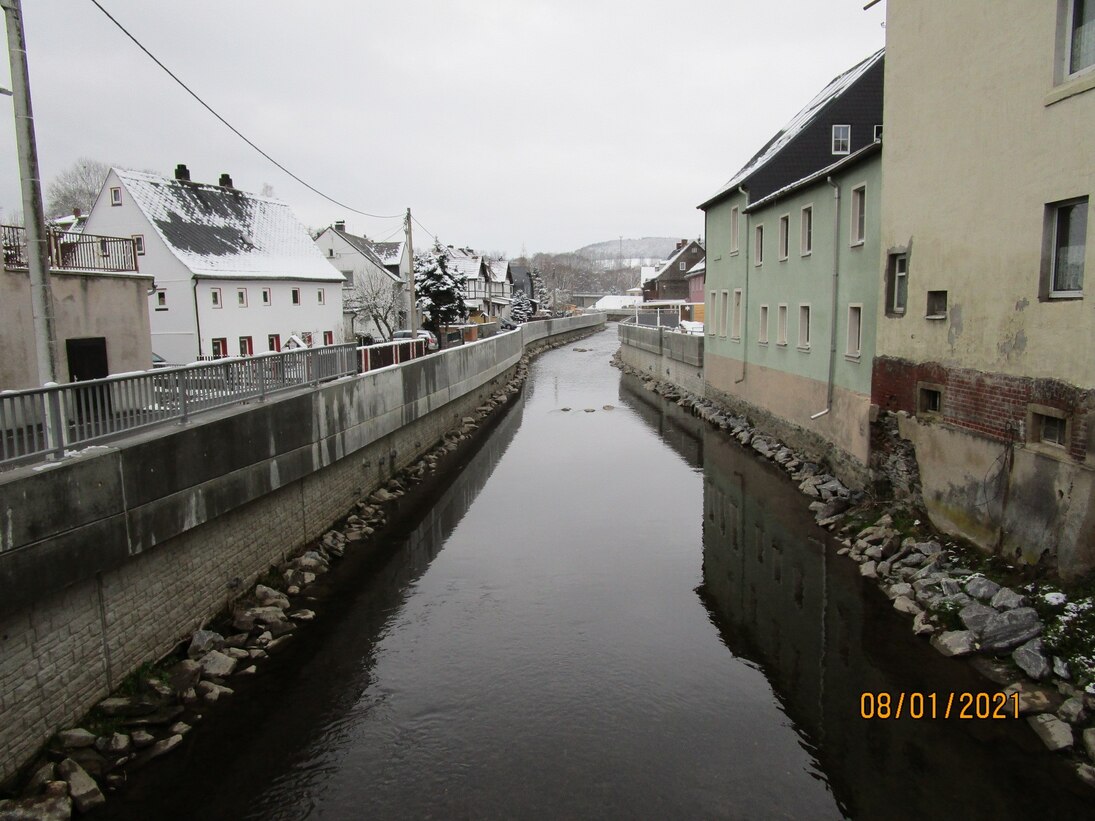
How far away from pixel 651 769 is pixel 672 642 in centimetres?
291

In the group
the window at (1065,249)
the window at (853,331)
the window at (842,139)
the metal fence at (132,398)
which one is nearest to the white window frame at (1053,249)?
the window at (1065,249)

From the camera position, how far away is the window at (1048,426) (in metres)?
8.78

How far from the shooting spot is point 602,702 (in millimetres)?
8352

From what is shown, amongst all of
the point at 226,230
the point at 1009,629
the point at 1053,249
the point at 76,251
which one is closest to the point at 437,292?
the point at 226,230

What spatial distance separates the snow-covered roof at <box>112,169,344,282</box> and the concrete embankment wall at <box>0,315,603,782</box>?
21180mm

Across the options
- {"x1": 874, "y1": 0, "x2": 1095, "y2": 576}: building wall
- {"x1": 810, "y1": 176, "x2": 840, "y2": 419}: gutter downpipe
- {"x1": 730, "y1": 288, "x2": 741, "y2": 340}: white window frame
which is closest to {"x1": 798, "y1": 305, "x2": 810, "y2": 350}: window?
{"x1": 810, "y1": 176, "x2": 840, "y2": 419}: gutter downpipe

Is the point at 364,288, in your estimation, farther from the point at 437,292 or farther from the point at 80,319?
the point at 80,319

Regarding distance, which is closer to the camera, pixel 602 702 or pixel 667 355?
pixel 602 702

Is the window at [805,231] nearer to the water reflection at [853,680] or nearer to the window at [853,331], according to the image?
the window at [853,331]

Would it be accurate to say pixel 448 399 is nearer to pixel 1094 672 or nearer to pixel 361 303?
pixel 1094 672

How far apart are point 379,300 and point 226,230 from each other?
14006 millimetres

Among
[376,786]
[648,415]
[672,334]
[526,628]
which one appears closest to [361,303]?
[672,334]

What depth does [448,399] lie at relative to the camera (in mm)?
24469

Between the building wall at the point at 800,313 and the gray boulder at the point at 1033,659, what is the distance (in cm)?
655
